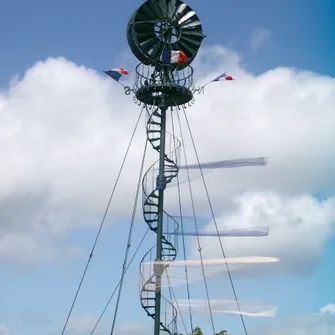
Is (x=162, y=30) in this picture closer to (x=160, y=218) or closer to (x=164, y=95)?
(x=164, y=95)

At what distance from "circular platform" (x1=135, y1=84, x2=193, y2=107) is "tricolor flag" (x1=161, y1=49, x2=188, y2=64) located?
1.56 m

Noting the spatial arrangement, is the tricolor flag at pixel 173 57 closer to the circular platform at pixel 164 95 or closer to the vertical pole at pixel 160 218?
the circular platform at pixel 164 95

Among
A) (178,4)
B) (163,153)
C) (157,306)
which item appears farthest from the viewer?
(178,4)

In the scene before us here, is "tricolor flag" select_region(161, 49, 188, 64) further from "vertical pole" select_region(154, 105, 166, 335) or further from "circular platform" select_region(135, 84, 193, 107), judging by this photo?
"vertical pole" select_region(154, 105, 166, 335)

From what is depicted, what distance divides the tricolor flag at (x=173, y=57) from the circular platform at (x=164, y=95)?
61.3 inches

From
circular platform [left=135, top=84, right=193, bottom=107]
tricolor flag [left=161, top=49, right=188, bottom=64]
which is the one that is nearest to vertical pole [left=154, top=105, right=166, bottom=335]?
circular platform [left=135, top=84, right=193, bottom=107]

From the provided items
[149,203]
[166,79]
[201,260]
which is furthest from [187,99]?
[201,260]


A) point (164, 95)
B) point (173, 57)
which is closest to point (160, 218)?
point (164, 95)

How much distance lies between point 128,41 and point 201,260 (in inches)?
546

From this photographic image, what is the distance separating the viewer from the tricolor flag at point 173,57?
37156 mm

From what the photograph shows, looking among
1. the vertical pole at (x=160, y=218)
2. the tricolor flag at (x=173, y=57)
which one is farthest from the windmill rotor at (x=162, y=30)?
the vertical pole at (x=160, y=218)

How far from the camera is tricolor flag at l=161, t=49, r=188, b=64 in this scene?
37156 millimetres

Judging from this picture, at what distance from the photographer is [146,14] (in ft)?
125

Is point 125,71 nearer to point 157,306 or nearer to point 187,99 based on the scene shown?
point 187,99
